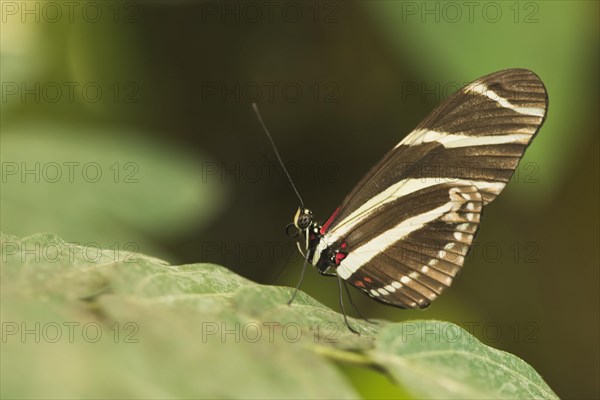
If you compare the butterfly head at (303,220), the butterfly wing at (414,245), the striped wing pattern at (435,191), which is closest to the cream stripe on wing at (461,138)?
the striped wing pattern at (435,191)

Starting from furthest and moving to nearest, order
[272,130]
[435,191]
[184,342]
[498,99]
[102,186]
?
[272,130], [102,186], [435,191], [498,99], [184,342]

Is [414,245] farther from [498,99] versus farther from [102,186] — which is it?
[102,186]

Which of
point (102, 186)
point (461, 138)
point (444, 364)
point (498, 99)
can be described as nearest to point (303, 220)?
point (461, 138)

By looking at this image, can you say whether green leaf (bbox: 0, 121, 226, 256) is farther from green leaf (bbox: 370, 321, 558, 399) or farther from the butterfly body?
green leaf (bbox: 370, 321, 558, 399)

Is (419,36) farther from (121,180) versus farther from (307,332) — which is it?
(307,332)

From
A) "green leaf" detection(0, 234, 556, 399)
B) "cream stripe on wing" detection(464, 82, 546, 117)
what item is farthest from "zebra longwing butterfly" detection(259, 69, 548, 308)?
"green leaf" detection(0, 234, 556, 399)

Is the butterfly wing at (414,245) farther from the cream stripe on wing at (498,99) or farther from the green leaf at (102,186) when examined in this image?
the green leaf at (102,186)
